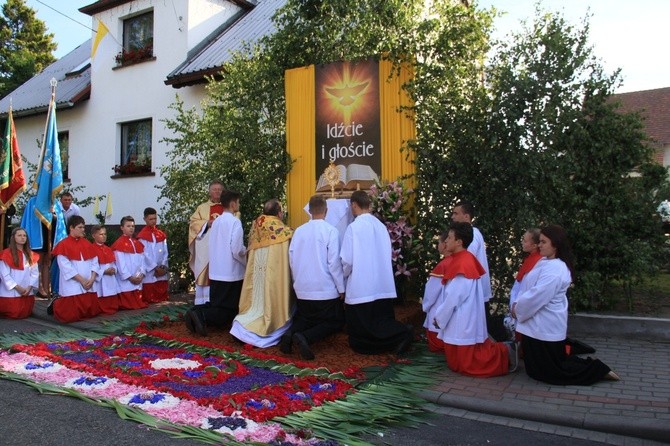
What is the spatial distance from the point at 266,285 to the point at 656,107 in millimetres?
31559

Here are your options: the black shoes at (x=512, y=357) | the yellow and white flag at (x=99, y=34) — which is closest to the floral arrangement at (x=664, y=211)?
the black shoes at (x=512, y=357)

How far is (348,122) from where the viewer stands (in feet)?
30.1

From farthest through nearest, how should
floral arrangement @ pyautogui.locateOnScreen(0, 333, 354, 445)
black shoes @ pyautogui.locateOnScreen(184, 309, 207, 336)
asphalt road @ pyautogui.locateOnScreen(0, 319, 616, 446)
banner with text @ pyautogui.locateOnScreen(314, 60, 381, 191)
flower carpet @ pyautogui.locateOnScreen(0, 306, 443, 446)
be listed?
banner with text @ pyautogui.locateOnScreen(314, 60, 381, 191), black shoes @ pyautogui.locateOnScreen(184, 309, 207, 336), floral arrangement @ pyautogui.locateOnScreen(0, 333, 354, 445), flower carpet @ pyautogui.locateOnScreen(0, 306, 443, 446), asphalt road @ pyautogui.locateOnScreen(0, 319, 616, 446)

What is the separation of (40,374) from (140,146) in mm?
11597

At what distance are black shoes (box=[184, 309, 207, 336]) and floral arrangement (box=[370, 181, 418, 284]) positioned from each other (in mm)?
2660

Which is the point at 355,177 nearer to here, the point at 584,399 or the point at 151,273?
the point at 151,273

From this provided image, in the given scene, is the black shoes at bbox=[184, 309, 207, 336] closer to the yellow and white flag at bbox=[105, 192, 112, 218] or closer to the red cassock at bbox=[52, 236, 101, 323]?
the red cassock at bbox=[52, 236, 101, 323]

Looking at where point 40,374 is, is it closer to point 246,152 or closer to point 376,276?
point 376,276

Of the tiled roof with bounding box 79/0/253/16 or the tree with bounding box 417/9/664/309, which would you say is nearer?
the tree with bounding box 417/9/664/309

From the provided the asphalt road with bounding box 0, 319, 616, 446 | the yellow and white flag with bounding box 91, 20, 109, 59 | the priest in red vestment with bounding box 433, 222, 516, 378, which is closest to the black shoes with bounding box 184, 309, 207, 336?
the asphalt road with bounding box 0, 319, 616, 446

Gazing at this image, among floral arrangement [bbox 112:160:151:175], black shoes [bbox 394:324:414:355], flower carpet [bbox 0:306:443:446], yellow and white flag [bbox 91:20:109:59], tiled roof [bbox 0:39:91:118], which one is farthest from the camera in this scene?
tiled roof [bbox 0:39:91:118]

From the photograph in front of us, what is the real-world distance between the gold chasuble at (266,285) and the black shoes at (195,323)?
1.84 feet

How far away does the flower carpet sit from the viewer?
14.0 feet

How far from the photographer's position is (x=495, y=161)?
754 centimetres
